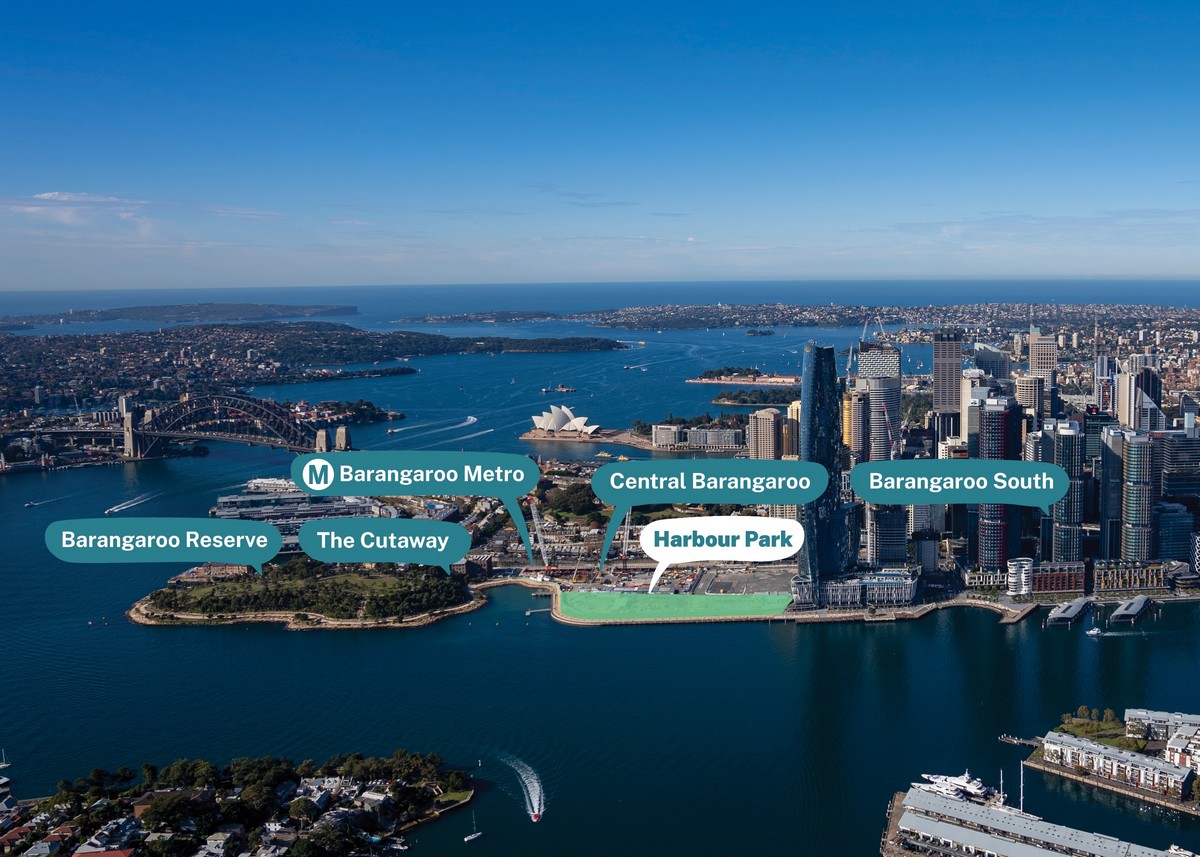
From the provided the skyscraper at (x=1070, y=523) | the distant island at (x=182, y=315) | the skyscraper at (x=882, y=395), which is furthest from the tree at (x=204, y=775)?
the distant island at (x=182, y=315)

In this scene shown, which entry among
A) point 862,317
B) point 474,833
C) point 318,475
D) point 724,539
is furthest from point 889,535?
point 862,317

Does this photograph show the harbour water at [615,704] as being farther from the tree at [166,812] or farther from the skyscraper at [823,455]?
the tree at [166,812]

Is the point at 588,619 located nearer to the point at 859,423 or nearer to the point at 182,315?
the point at 859,423

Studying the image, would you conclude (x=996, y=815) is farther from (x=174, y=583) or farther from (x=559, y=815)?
(x=174, y=583)

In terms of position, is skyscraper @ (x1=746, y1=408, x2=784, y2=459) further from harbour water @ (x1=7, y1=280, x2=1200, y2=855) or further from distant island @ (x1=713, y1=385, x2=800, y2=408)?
distant island @ (x1=713, y1=385, x2=800, y2=408)

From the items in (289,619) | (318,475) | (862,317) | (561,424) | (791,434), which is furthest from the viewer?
(862,317)
